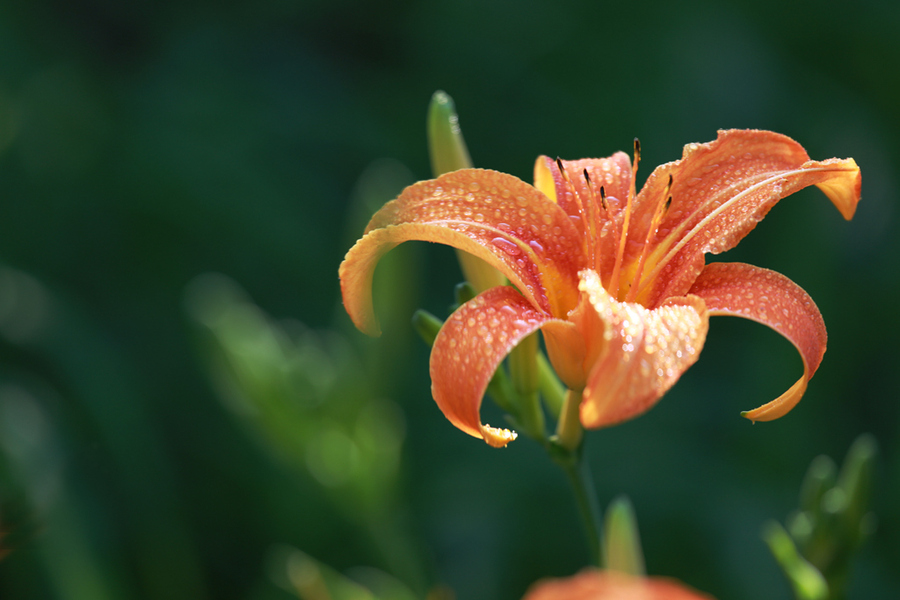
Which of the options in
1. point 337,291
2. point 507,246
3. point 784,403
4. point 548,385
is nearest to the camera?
point 784,403

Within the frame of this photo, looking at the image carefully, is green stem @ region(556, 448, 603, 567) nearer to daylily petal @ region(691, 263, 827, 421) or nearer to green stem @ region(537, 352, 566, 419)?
green stem @ region(537, 352, 566, 419)

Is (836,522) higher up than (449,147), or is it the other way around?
(449,147)

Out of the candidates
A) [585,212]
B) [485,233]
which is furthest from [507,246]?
[585,212]

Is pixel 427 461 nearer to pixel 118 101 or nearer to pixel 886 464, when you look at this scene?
pixel 886 464

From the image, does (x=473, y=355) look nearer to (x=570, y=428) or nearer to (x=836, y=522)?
(x=570, y=428)

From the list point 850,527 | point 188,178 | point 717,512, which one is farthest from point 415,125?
point 850,527
